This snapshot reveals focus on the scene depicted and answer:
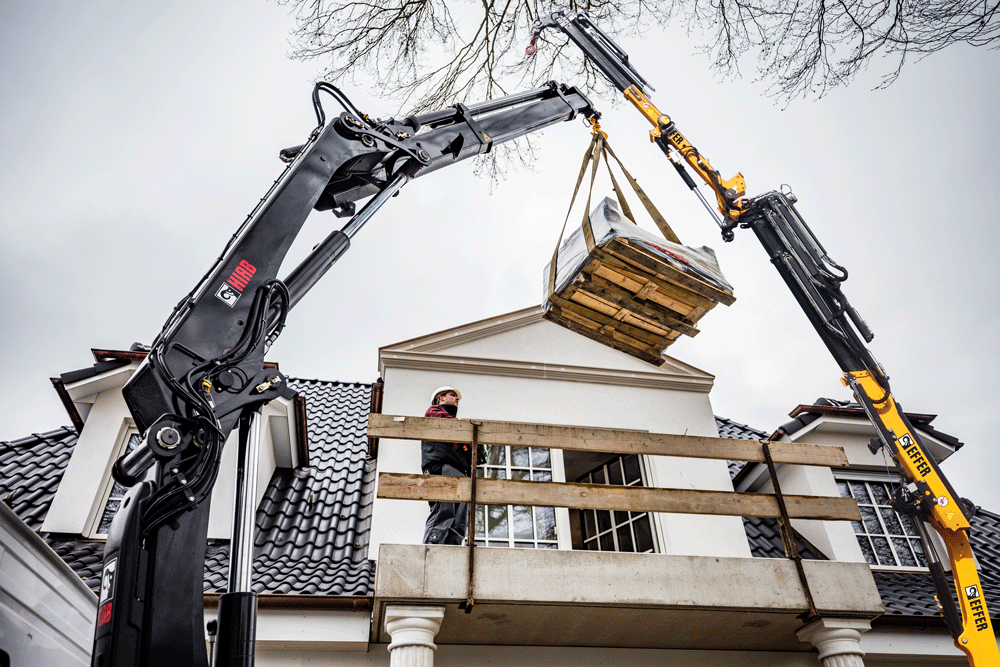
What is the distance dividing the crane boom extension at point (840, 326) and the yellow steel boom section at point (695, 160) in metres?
0.01

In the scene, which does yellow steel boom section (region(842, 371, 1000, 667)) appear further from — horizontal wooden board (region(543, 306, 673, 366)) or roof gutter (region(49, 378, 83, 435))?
roof gutter (region(49, 378, 83, 435))

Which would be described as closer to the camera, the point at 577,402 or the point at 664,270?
the point at 664,270

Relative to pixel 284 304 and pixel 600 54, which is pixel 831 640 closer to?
pixel 284 304

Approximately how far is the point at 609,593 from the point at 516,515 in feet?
6.63

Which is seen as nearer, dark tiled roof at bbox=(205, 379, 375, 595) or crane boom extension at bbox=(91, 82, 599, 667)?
crane boom extension at bbox=(91, 82, 599, 667)

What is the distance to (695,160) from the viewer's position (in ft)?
25.1

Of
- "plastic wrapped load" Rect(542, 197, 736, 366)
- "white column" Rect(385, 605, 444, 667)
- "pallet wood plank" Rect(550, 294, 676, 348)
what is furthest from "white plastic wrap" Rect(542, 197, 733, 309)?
"white column" Rect(385, 605, 444, 667)

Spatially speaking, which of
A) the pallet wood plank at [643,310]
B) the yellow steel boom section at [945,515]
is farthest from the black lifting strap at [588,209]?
the yellow steel boom section at [945,515]

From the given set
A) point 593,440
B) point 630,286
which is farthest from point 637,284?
point 593,440

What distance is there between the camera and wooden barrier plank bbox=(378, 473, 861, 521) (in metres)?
4.69

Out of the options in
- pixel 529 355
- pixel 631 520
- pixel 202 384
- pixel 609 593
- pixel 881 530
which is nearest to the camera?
pixel 202 384

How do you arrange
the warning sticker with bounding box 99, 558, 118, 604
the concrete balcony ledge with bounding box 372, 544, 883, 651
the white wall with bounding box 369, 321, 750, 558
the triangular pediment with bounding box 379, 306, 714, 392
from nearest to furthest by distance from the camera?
1. the warning sticker with bounding box 99, 558, 118, 604
2. the concrete balcony ledge with bounding box 372, 544, 883, 651
3. the white wall with bounding box 369, 321, 750, 558
4. the triangular pediment with bounding box 379, 306, 714, 392

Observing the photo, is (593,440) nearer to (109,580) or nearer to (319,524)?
(319,524)

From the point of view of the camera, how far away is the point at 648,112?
306 inches
